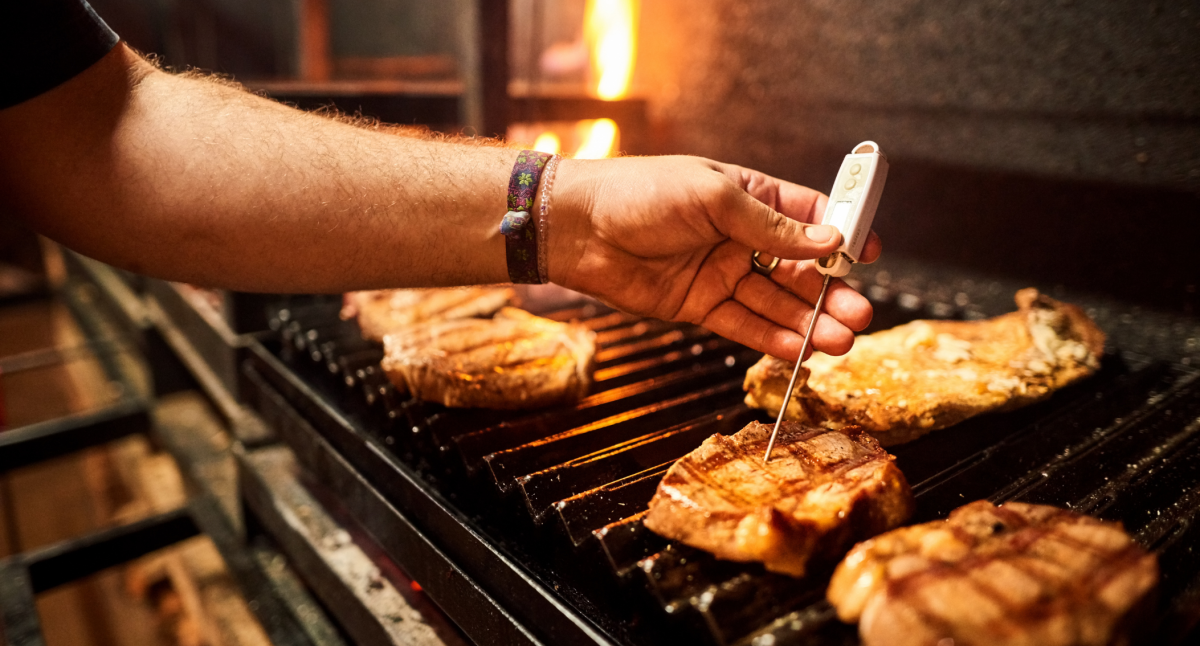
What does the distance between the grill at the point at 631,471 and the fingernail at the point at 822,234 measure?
2.16 ft

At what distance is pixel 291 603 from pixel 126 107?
1.84 meters

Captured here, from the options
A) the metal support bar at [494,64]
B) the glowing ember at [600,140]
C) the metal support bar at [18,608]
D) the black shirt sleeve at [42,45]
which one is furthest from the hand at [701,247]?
the glowing ember at [600,140]

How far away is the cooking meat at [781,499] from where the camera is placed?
4.65ft

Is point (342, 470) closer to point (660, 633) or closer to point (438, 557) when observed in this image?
point (438, 557)

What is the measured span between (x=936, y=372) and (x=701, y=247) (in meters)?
0.88

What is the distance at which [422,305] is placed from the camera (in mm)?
2898

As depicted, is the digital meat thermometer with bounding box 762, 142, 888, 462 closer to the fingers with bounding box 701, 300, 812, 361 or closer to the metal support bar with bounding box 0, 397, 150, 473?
the fingers with bounding box 701, 300, 812, 361

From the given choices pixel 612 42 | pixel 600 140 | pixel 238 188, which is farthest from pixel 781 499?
pixel 612 42

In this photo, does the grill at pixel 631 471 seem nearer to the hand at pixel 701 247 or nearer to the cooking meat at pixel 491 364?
the cooking meat at pixel 491 364

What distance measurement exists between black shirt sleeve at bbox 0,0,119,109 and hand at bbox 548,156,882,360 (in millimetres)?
1304

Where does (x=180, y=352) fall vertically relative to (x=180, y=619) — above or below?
above

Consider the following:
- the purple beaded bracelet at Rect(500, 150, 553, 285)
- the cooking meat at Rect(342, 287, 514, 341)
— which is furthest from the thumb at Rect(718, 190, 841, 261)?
the cooking meat at Rect(342, 287, 514, 341)

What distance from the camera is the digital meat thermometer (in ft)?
5.74

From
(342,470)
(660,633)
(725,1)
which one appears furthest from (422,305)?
(725,1)
